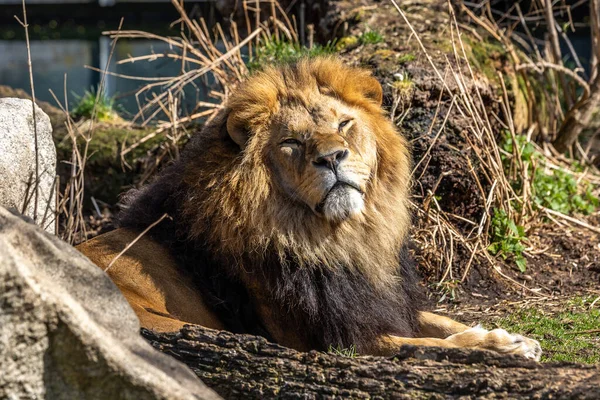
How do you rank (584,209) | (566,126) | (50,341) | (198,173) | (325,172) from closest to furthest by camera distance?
(50,341) → (325,172) → (198,173) → (584,209) → (566,126)

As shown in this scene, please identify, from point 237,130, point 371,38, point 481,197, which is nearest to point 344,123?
point 237,130

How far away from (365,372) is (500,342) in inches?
51.6

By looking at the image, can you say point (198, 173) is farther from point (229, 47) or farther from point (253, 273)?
point (229, 47)

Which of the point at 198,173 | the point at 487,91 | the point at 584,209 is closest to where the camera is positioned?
the point at 198,173

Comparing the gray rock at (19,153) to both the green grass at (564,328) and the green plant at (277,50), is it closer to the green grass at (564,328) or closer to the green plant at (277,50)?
the green plant at (277,50)

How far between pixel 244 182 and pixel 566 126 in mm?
4809

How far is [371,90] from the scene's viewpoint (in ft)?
16.4

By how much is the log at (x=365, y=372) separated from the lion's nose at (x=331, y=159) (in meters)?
1.14

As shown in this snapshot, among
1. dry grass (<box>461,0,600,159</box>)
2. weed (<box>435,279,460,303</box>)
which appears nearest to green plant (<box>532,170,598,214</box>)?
dry grass (<box>461,0,600,159</box>)

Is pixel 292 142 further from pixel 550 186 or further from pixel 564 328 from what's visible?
pixel 550 186

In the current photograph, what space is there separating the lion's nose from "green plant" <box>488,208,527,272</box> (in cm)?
260

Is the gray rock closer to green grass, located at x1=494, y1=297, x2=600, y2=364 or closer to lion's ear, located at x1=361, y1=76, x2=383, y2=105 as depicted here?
lion's ear, located at x1=361, y1=76, x2=383, y2=105

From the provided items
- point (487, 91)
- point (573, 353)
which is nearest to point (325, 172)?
point (573, 353)

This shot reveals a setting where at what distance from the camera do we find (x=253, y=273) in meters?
4.54
